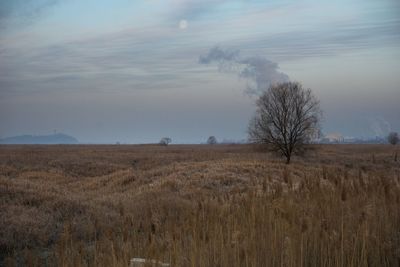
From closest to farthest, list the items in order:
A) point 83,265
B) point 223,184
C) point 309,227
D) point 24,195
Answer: point 309,227 → point 83,265 → point 24,195 → point 223,184

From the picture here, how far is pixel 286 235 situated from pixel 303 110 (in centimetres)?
4268

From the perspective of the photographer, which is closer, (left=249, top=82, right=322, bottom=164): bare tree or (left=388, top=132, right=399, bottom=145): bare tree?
(left=249, top=82, right=322, bottom=164): bare tree

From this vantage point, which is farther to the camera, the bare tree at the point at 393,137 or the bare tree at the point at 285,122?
the bare tree at the point at 393,137

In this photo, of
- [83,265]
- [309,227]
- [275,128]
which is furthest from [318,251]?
[275,128]

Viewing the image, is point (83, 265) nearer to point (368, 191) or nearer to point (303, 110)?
point (368, 191)

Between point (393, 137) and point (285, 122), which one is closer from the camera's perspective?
point (285, 122)

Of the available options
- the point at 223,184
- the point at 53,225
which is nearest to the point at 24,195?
the point at 53,225

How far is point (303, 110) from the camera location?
47.5m

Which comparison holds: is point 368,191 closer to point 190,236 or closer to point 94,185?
point 190,236

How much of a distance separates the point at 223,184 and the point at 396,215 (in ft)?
50.7

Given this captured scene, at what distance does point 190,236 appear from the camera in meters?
6.60

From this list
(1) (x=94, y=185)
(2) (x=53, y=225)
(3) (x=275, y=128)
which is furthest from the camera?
(3) (x=275, y=128)

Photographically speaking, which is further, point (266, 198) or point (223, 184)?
point (223, 184)

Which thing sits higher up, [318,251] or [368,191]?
[368,191]
